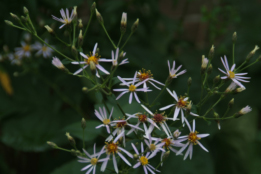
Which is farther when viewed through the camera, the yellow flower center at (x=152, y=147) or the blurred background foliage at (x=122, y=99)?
the blurred background foliage at (x=122, y=99)

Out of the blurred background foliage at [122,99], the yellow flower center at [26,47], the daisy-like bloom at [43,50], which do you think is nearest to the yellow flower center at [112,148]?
the blurred background foliage at [122,99]

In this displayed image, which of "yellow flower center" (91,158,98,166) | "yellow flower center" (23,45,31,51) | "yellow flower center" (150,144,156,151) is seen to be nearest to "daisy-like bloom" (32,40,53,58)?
"yellow flower center" (23,45,31,51)

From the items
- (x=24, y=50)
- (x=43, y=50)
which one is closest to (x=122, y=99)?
(x=43, y=50)

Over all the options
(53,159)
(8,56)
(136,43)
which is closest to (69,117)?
(53,159)

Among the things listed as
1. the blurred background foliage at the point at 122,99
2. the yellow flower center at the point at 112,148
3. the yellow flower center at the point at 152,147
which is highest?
→ the yellow flower center at the point at 152,147

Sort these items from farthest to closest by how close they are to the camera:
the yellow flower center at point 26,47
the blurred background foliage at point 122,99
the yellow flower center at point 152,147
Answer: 1. the yellow flower center at point 26,47
2. the blurred background foliage at point 122,99
3. the yellow flower center at point 152,147

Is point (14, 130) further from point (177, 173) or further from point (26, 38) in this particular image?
point (177, 173)

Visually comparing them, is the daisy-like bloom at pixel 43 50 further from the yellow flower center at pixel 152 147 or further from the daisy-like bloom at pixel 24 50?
the yellow flower center at pixel 152 147

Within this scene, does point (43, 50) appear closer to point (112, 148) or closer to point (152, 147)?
point (112, 148)

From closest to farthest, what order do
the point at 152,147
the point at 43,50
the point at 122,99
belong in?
the point at 152,147
the point at 122,99
the point at 43,50

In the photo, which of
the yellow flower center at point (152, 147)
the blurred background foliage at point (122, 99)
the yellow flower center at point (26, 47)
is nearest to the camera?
the yellow flower center at point (152, 147)
